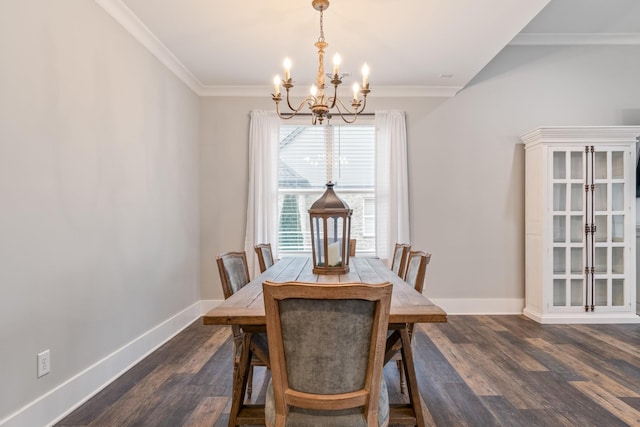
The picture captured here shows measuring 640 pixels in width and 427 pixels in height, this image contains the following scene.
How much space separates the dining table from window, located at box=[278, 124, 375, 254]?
6.49ft

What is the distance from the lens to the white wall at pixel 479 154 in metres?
4.33

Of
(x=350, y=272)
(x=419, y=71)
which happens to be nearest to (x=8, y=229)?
(x=350, y=272)

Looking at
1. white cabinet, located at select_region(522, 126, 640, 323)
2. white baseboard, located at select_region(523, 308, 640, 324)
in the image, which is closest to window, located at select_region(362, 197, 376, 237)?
white cabinet, located at select_region(522, 126, 640, 323)

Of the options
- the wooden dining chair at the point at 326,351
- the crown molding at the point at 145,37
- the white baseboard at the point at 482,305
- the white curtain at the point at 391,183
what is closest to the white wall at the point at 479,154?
the white baseboard at the point at 482,305

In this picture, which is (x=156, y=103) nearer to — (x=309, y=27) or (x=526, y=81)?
(x=309, y=27)

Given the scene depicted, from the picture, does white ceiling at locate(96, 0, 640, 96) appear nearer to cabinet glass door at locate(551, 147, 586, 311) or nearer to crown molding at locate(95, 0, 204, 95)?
crown molding at locate(95, 0, 204, 95)

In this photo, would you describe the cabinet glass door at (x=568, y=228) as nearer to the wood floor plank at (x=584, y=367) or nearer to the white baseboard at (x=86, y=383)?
the wood floor plank at (x=584, y=367)

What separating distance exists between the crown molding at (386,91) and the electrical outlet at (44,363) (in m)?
3.18

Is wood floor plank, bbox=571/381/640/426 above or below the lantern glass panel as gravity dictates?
below

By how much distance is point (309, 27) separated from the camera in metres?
2.98

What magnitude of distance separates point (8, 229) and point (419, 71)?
3617 mm

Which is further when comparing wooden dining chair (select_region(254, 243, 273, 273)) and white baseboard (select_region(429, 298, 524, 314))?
white baseboard (select_region(429, 298, 524, 314))

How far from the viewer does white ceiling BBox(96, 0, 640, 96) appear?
2.71 m

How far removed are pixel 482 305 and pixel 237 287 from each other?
3218 mm
